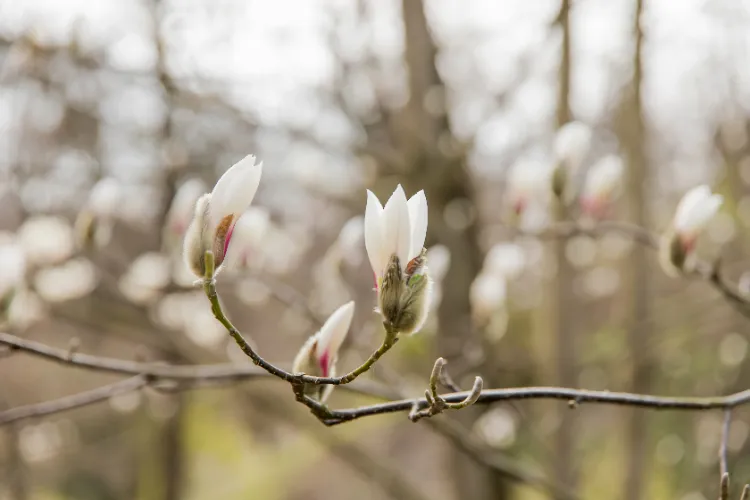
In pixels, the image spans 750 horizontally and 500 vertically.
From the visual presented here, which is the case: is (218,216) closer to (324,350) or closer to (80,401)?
(324,350)

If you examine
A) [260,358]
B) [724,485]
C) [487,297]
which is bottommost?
[724,485]

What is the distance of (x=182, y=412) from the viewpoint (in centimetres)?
367

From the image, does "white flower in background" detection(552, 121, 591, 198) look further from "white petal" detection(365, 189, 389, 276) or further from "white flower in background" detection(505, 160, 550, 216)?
"white petal" detection(365, 189, 389, 276)

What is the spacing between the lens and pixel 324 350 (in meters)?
→ 0.81

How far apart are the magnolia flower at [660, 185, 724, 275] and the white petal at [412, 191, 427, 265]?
612mm

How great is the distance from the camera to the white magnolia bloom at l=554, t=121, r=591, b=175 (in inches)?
58.7

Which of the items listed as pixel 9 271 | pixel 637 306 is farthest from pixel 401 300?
pixel 637 306

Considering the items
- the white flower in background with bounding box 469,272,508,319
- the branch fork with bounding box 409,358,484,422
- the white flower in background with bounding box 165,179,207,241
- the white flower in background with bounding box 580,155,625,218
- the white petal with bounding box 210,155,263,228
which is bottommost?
the branch fork with bounding box 409,358,484,422

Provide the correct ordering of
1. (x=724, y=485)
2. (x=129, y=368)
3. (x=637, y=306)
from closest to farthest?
(x=724, y=485), (x=129, y=368), (x=637, y=306)

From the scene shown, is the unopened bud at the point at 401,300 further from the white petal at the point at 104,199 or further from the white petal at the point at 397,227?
the white petal at the point at 104,199

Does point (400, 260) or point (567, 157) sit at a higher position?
point (567, 157)

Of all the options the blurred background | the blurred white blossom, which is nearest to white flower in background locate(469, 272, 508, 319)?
the blurred background

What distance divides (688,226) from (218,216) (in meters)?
0.80

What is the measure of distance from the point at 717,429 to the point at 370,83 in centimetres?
249
